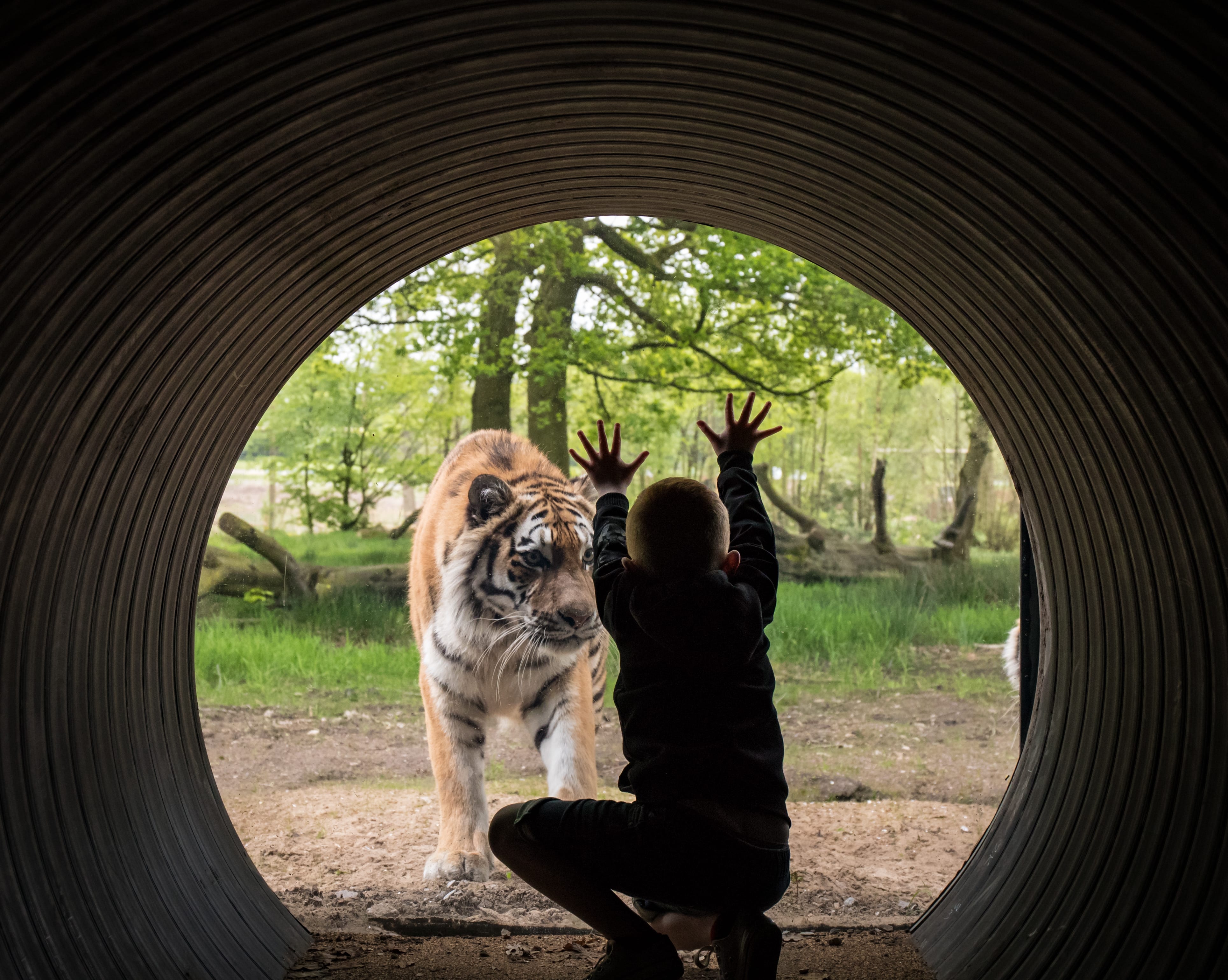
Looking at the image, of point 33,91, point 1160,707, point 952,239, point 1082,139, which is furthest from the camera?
point 952,239

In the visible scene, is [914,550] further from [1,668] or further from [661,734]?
[1,668]

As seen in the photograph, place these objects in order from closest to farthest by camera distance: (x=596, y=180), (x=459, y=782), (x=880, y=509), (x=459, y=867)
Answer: (x=596, y=180) → (x=459, y=867) → (x=459, y=782) → (x=880, y=509)

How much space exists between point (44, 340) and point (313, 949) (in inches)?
105

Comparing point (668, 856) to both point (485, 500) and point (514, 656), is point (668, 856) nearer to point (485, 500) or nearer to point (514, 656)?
point (514, 656)

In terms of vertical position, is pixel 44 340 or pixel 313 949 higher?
pixel 44 340

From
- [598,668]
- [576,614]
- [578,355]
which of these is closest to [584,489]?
[576,614]

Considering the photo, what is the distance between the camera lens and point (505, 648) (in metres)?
6.04

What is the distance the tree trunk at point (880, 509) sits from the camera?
10.5 m

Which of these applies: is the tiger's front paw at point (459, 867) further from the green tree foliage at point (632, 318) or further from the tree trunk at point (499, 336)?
the tree trunk at point (499, 336)

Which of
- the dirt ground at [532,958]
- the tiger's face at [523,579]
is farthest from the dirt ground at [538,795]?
the tiger's face at [523,579]

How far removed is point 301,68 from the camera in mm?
2502

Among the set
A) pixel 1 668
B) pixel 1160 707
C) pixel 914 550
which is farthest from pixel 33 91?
pixel 914 550

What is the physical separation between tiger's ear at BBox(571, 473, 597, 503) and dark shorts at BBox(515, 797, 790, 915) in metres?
3.75

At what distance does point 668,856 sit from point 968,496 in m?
9.05
